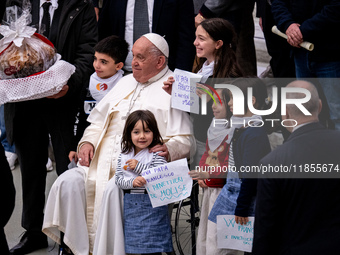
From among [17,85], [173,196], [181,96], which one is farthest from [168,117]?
[17,85]

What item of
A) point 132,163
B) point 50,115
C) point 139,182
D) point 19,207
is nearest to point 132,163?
point 132,163

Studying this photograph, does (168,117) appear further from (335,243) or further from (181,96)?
(335,243)

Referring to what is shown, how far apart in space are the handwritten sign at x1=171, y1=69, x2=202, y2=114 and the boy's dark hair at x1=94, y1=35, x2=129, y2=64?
101 cm

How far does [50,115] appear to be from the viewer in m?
5.65

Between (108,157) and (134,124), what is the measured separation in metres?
0.55

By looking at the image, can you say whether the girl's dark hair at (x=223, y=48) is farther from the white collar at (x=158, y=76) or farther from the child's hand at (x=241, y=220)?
the child's hand at (x=241, y=220)

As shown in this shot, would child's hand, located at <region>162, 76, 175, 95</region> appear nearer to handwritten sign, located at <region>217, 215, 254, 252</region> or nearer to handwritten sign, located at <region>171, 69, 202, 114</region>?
handwritten sign, located at <region>171, 69, 202, 114</region>

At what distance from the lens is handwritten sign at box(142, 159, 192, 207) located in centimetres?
473

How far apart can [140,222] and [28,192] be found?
4.54ft

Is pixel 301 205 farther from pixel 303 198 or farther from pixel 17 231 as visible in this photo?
pixel 17 231

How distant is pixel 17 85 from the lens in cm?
525

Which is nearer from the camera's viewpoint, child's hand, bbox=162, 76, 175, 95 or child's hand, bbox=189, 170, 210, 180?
child's hand, bbox=189, 170, 210, 180

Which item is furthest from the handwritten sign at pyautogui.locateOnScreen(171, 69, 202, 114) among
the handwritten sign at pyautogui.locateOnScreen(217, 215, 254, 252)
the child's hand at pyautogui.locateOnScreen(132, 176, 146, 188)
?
the handwritten sign at pyautogui.locateOnScreen(217, 215, 254, 252)

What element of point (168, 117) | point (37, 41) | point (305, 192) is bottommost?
point (305, 192)
